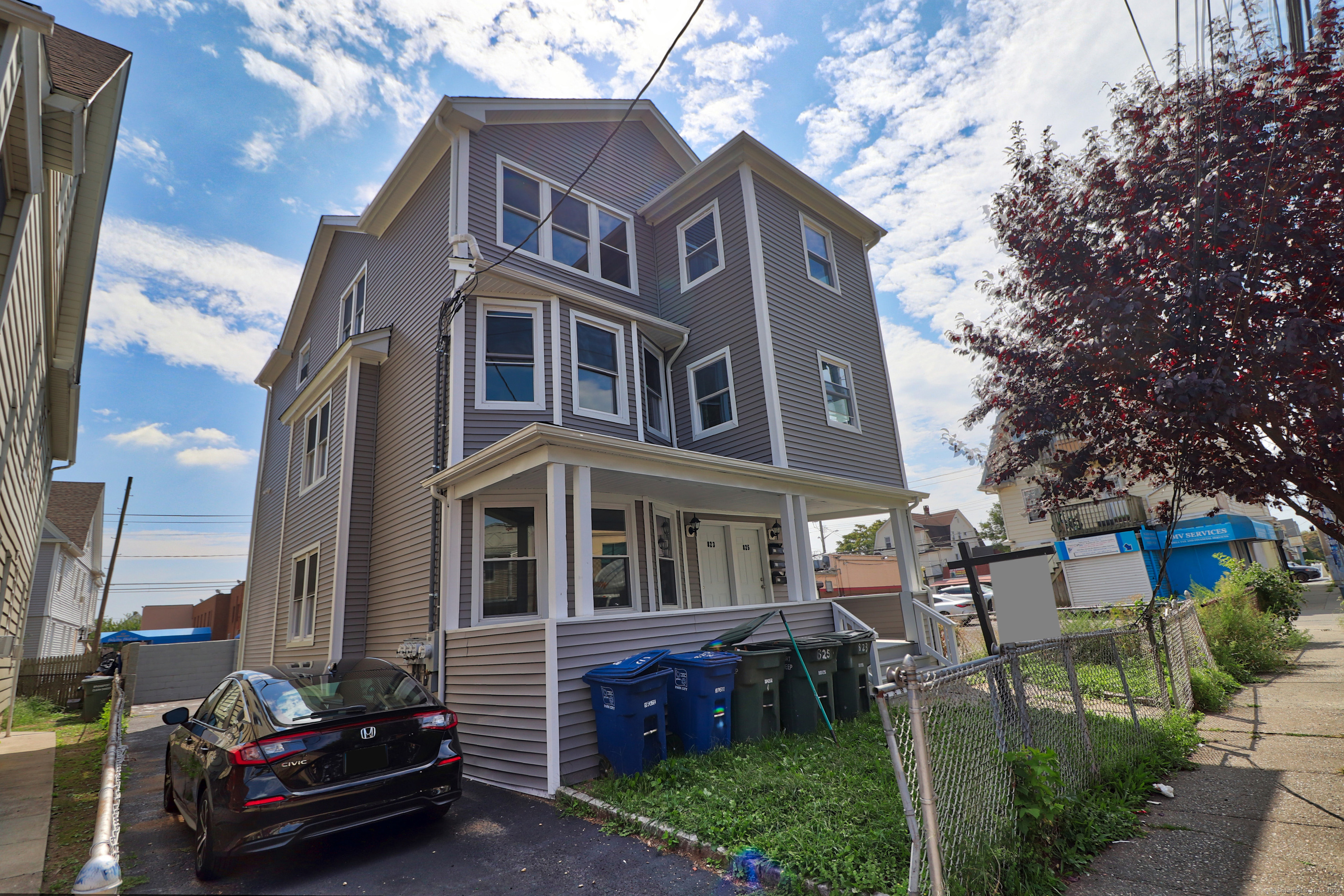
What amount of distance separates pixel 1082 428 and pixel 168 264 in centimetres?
1749

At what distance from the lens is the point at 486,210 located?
10.5 meters

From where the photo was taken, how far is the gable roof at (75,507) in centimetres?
2672

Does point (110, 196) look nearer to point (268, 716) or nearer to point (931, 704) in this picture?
point (268, 716)

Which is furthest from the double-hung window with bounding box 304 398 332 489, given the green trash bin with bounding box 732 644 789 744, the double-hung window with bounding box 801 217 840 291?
the double-hung window with bounding box 801 217 840 291

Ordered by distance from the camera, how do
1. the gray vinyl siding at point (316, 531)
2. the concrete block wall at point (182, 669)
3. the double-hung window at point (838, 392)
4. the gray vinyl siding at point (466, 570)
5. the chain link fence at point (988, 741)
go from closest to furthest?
1. the chain link fence at point (988, 741)
2. the gray vinyl siding at point (466, 570)
3. the gray vinyl siding at point (316, 531)
4. the double-hung window at point (838, 392)
5. the concrete block wall at point (182, 669)

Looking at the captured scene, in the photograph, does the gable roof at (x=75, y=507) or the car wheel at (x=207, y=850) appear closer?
the car wheel at (x=207, y=850)

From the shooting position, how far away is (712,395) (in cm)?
1190

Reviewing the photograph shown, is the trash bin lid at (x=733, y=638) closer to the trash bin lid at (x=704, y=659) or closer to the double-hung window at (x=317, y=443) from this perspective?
the trash bin lid at (x=704, y=659)

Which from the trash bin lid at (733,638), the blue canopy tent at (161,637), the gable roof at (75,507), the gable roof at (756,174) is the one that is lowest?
the trash bin lid at (733,638)

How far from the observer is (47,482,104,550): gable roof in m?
26.7

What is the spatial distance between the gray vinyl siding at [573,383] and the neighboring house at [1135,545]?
18.0 meters

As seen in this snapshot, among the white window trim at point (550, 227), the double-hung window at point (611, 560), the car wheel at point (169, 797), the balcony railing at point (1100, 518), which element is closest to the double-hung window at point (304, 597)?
the double-hung window at point (611, 560)

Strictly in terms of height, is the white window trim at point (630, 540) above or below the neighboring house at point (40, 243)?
below

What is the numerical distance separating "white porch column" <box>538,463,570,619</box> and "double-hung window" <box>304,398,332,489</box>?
709cm
